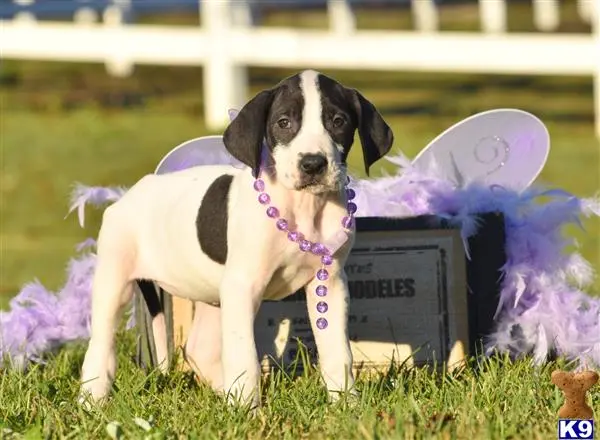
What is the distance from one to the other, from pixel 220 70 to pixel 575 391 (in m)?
8.80

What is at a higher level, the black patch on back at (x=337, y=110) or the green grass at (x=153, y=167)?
the black patch on back at (x=337, y=110)

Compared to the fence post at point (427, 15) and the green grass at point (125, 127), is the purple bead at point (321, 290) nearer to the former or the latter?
the green grass at point (125, 127)

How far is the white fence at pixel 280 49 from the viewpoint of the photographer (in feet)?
39.5

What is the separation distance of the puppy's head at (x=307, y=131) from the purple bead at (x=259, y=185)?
0.07 metres

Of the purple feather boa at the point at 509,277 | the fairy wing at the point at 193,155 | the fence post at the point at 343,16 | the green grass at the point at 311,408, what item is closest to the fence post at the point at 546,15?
the fence post at the point at 343,16

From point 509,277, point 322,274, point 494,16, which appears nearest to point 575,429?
point 322,274

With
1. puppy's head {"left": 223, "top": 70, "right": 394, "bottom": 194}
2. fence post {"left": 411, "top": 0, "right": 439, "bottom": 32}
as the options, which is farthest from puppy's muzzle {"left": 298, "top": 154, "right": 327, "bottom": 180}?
fence post {"left": 411, "top": 0, "right": 439, "bottom": 32}

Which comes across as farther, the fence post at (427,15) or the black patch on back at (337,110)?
the fence post at (427,15)

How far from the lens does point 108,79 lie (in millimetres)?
15859

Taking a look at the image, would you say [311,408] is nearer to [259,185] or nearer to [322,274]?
[322,274]

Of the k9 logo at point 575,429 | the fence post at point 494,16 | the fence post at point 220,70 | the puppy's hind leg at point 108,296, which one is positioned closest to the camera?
the k9 logo at point 575,429

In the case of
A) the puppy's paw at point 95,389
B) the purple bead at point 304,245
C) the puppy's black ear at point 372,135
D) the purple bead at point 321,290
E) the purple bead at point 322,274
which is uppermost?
the puppy's black ear at point 372,135

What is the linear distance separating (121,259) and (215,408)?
0.75 metres

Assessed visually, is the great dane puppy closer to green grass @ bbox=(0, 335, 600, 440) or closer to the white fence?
green grass @ bbox=(0, 335, 600, 440)
